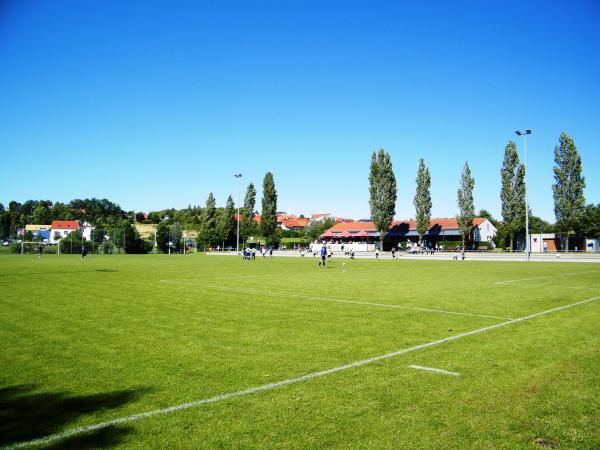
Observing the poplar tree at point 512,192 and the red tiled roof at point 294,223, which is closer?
the poplar tree at point 512,192

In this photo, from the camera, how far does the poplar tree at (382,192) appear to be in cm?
8212

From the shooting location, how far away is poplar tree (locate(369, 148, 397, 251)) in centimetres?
8212

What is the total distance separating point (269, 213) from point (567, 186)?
55.7 metres

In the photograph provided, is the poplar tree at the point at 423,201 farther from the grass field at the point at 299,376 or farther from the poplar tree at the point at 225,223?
the grass field at the point at 299,376

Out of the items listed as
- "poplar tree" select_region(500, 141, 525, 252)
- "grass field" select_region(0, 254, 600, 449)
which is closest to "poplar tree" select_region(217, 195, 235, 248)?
"poplar tree" select_region(500, 141, 525, 252)

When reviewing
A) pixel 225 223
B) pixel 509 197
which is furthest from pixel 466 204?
pixel 225 223

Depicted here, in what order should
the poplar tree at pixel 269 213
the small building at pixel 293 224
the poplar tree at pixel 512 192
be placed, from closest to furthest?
the poplar tree at pixel 512 192 → the poplar tree at pixel 269 213 → the small building at pixel 293 224

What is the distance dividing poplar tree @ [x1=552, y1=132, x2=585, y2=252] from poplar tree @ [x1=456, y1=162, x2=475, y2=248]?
13.4 meters

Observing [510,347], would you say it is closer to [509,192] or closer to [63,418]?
[63,418]

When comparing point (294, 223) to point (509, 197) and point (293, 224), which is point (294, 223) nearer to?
point (293, 224)

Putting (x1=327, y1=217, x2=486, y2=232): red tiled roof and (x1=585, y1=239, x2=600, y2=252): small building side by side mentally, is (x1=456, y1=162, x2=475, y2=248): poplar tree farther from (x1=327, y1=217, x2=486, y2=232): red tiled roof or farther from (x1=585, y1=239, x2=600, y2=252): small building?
(x1=585, y1=239, x2=600, y2=252): small building

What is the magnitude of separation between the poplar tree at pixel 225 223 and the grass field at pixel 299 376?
8244cm

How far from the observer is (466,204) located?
260 ft

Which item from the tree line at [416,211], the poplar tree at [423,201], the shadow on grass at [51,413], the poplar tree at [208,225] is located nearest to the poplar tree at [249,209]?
the tree line at [416,211]
